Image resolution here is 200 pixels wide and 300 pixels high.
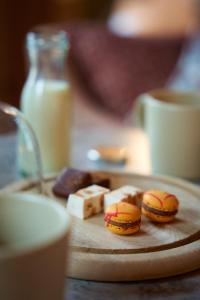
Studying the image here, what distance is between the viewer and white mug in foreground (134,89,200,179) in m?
1.01

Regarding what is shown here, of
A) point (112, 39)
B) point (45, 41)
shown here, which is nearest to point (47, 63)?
point (45, 41)

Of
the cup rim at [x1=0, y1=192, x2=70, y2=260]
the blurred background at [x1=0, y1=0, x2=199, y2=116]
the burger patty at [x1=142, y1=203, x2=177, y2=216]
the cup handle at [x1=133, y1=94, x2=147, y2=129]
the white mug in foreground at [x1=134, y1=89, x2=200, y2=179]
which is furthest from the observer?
the blurred background at [x1=0, y1=0, x2=199, y2=116]

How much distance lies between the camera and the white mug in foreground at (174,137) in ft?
3.31

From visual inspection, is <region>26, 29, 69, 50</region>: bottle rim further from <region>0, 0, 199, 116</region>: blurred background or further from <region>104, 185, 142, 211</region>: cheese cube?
<region>0, 0, 199, 116</region>: blurred background

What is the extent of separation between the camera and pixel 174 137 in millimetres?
1019

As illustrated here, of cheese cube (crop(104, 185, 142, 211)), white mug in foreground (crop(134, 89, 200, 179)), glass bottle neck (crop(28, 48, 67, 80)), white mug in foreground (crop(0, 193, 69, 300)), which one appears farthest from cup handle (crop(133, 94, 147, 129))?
white mug in foreground (crop(0, 193, 69, 300))

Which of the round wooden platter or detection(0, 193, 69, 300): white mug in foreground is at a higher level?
detection(0, 193, 69, 300): white mug in foreground

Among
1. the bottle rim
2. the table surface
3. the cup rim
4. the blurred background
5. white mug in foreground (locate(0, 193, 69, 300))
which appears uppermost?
the bottle rim

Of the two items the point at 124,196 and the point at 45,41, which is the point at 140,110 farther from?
the point at 124,196

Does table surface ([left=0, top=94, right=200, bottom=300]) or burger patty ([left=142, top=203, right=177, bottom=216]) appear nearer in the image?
table surface ([left=0, top=94, right=200, bottom=300])

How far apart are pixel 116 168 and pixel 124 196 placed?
1.03 feet

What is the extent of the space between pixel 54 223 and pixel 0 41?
321 centimetres

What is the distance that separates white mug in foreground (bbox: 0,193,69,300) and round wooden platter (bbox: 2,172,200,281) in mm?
159

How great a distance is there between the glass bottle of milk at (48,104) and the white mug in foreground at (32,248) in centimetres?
52
